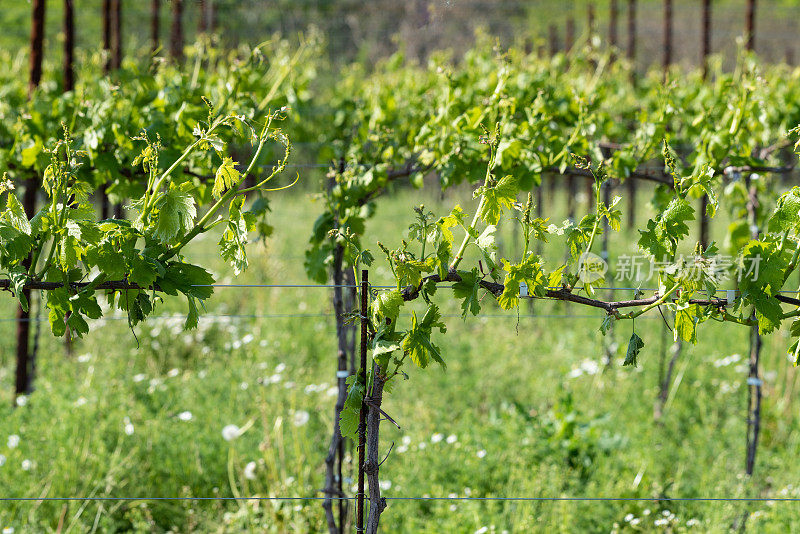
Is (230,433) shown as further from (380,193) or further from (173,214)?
(173,214)

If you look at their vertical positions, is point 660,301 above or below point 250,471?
above

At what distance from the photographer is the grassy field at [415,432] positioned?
9.94 ft

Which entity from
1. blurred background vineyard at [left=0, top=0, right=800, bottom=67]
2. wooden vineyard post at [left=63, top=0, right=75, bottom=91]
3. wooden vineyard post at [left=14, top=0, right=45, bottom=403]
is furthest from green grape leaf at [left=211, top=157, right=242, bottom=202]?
blurred background vineyard at [left=0, top=0, right=800, bottom=67]

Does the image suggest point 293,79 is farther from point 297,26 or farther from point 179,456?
point 297,26

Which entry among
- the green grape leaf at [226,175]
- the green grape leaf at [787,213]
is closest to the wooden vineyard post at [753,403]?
the green grape leaf at [787,213]

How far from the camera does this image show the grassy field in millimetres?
3029

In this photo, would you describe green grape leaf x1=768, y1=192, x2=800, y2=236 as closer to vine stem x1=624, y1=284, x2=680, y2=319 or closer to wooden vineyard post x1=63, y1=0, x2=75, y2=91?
vine stem x1=624, y1=284, x2=680, y2=319

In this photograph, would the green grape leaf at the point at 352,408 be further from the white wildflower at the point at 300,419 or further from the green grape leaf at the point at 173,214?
the white wildflower at the point at 300,419

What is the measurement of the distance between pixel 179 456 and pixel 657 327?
3203 millimetres

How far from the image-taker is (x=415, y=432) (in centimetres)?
370

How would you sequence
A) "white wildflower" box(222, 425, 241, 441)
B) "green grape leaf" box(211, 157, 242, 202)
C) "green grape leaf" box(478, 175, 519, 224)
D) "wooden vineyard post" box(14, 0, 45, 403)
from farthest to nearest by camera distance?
"wooden vineyard post" box(14, 0, 45, 403) < "white wildflower" box(222, 425, 241, 441) < "green grape leaf" box(478, 175, 519, 224) < "green grape leaf" box(211, 157, 242, 202)

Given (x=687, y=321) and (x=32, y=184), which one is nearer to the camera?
(x=687, y=321)

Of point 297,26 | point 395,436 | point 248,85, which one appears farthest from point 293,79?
point 297,26

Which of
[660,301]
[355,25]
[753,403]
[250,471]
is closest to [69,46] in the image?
[250,471]
